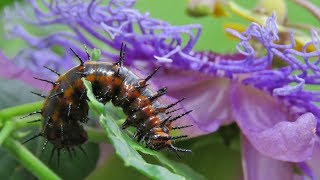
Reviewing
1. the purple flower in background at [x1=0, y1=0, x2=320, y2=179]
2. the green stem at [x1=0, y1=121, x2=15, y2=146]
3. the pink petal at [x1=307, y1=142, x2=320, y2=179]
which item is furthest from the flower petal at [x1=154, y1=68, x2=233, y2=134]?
the green stem at [x1=0, y1=121, x2=15, y2=146]

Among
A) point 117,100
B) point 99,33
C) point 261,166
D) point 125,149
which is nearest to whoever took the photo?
point 125,149

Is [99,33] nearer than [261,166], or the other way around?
[261,166]

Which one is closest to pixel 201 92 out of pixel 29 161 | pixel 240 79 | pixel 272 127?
pixel 240 79

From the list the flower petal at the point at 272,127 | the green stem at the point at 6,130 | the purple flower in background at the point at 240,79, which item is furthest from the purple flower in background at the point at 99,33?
the green stem at the point at 6,130

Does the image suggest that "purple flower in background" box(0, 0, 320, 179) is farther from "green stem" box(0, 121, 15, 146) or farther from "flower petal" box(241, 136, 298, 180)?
"green stem" box(0, 121, 15, 146)

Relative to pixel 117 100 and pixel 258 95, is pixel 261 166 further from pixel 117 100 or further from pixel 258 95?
pixel 117 100

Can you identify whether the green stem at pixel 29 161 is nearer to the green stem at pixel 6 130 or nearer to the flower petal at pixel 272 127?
the green stem at pixel 6 130

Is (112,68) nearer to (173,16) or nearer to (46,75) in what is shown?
(46,75)

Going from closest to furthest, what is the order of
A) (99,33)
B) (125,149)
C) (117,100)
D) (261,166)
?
1. (125,149)
2. (117,100)
3. (261,166)
4. (99,33)
